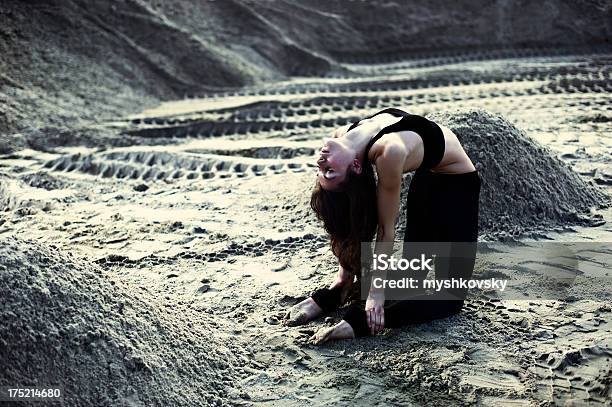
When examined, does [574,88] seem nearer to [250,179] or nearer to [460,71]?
[460,71]

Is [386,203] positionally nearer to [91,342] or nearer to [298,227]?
[91,342]

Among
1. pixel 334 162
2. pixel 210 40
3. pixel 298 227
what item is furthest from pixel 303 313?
pixel 210 40

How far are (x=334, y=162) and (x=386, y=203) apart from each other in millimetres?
279

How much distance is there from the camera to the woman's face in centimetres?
311

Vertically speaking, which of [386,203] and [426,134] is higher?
[426,134]

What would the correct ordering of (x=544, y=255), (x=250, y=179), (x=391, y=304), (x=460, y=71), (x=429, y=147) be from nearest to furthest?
(x=429, y=147), (x=391, y=304), (x=544, y=255), (x=250, y=179), (x=460, y=71)

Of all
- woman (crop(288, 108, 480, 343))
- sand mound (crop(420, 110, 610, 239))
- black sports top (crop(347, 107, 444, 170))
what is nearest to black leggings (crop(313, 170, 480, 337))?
woman (crop(288, 108, 480, 343))

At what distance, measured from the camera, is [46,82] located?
7605 mm

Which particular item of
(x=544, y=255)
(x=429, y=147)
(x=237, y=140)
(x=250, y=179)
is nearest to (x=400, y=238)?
Answer: (x=544, y=255)

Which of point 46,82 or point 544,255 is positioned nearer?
point 544,255

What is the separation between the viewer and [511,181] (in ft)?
14.8

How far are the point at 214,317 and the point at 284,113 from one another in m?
3.87

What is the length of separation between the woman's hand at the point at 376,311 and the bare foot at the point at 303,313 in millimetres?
343

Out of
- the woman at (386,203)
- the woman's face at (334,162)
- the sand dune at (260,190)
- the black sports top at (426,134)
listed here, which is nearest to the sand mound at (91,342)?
the sand dune at (260,190)
